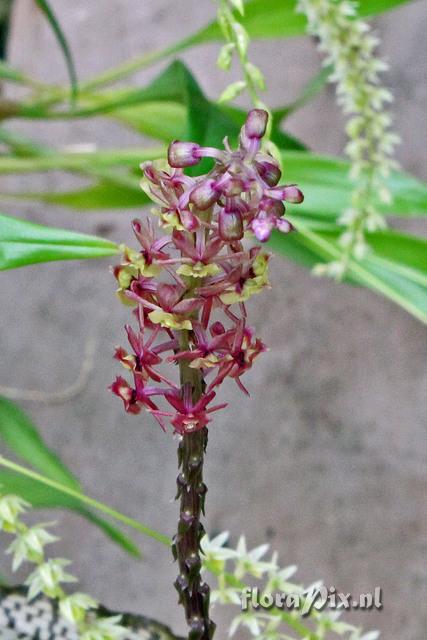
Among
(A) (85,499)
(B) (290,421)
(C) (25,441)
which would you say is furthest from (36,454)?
(B) (290,421)

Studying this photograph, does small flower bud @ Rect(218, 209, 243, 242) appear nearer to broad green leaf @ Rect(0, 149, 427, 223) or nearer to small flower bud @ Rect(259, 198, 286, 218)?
small flower bud @ Rect(259, 198, 286, 218)

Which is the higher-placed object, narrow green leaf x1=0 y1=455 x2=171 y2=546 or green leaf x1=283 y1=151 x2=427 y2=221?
green leaf x1=283 y1=151 x2=427 y2=221

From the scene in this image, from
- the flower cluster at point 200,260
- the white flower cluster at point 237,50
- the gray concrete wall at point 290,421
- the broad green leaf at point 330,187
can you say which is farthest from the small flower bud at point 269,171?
the gray concrete wall at point 290,421

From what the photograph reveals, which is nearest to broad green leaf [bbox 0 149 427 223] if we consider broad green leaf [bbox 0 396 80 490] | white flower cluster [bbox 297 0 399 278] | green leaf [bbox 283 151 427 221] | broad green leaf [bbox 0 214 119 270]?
green leaf [bbox 283 151 427 221]

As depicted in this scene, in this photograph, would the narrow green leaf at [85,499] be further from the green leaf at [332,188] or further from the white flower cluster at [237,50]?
the green leaf at [332,188]

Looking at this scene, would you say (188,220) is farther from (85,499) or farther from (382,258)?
(382,258)

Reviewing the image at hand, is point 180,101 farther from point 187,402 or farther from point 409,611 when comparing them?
point 409,611
